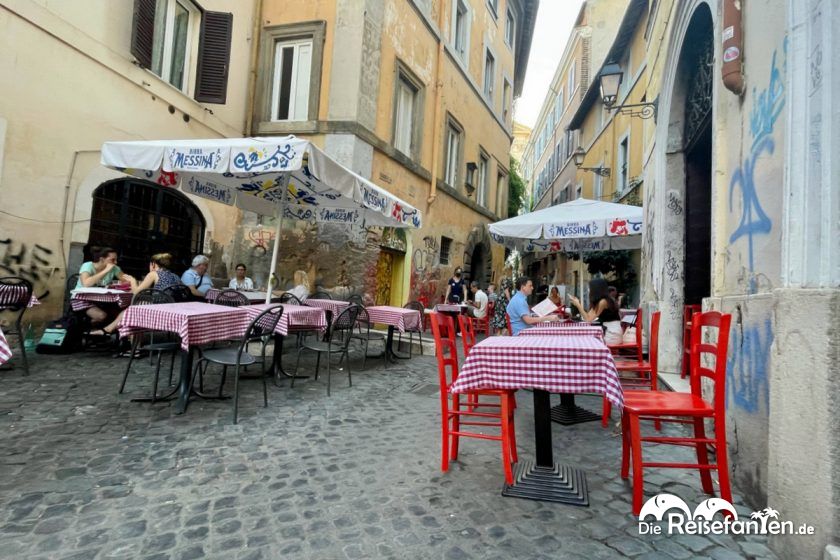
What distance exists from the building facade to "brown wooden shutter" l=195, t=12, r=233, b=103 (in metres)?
0.03

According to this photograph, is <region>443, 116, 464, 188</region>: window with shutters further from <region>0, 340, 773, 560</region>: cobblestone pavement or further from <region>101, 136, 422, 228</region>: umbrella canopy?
<region>0, 340, 773, 560</region>: cobblestone pavement

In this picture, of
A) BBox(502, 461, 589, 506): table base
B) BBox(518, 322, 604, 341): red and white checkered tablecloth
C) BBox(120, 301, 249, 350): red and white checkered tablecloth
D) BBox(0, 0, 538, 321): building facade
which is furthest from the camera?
BBox(0, 0, 538, 321): building facade

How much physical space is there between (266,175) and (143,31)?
3830 millimetres

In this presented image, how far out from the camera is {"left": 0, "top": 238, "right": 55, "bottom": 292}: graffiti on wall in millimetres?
5957

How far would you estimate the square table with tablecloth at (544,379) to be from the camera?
8.06ft

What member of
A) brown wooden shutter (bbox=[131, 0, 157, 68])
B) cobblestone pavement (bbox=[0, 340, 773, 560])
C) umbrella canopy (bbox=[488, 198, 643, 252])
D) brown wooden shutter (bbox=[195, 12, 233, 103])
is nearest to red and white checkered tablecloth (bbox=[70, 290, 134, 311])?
cobblestone pavement (bbox=[0, 340, 773, 560])

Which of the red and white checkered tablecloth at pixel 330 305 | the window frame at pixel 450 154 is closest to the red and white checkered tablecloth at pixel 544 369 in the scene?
the red and white checkered tablecloth at pixel 330 305

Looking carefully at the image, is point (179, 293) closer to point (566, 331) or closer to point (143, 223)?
point (143, 223)

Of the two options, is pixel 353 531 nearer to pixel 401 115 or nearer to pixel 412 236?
pixel 412 236

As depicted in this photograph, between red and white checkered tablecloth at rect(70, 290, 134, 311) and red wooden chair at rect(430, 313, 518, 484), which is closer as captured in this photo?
red wooden chair at rect(430, 313, 518, 484)

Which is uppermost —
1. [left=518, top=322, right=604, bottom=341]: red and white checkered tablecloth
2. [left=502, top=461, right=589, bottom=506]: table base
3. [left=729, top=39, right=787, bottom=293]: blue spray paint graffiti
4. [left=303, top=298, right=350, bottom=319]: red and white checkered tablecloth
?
[left=729, top=39, right=787, bottom=293]: blue spray paint graffiti

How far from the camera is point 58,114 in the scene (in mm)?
6430

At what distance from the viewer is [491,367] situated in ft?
8.70

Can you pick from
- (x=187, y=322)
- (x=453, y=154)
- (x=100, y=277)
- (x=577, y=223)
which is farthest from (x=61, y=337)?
(x=453, y=154)
